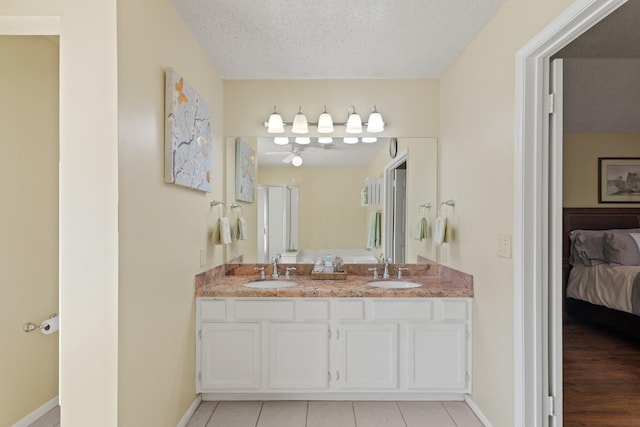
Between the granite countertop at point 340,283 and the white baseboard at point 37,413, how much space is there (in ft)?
3.65

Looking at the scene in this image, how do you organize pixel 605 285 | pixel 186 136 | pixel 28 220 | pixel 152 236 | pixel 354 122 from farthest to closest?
pixel 605 285 → pixel 354 122 → pixel 28 220 → pixel 186 136 → pixel 152 236

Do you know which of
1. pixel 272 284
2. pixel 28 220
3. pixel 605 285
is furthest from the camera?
pixel 605 285

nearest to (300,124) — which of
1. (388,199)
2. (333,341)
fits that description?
(388,199)

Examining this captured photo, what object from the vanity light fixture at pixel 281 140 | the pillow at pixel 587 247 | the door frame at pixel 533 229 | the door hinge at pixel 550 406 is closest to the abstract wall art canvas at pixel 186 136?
the vanity light fixture at pixel 281 140

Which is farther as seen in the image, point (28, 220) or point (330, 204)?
point (330, 204)

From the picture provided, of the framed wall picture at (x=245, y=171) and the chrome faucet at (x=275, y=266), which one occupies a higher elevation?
the framed wall picture at (x=245, y=171)

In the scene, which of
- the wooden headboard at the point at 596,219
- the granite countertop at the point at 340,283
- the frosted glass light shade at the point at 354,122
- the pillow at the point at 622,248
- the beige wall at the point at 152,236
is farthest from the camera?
the wooden headboard at the point at 596,219

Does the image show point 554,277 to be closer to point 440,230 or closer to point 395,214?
point 440,230

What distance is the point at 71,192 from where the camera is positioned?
4.98 ft

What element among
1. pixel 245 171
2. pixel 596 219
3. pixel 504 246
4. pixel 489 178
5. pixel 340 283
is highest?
pixel 245 171

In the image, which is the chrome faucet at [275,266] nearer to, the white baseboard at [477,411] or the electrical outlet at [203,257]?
the electrical outlet at [203,257]

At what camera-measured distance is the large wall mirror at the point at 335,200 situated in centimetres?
321

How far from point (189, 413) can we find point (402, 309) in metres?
1.50

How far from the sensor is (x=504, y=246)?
207 centimetres
